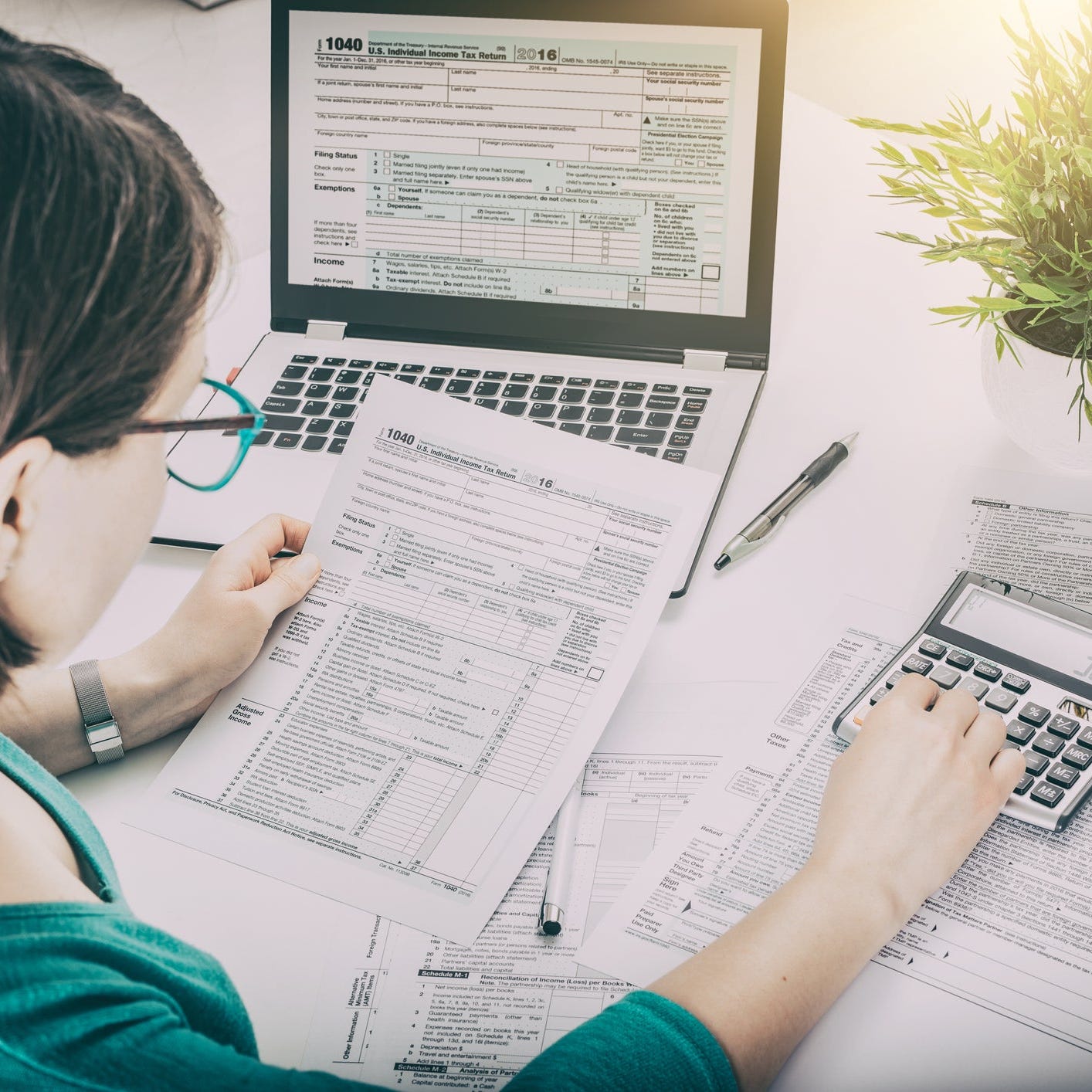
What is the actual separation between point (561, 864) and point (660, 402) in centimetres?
41

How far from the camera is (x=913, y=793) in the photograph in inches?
24.1

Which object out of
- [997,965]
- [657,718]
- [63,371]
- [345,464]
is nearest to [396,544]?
[345,464]

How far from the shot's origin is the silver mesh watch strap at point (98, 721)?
0.67 meters

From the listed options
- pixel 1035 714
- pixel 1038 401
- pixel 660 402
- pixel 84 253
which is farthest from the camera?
pixel 660 402

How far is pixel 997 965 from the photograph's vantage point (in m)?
0.56

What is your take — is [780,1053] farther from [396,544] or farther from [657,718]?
[396,544]

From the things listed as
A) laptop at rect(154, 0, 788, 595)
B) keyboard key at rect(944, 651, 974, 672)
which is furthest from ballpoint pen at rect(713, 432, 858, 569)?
keyboard key at rect(944, 651, 974, 672)

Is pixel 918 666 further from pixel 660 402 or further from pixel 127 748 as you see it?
pixel 127 748

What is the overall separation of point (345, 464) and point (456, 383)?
7.9 inches

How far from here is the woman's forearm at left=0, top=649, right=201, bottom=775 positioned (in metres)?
0.66

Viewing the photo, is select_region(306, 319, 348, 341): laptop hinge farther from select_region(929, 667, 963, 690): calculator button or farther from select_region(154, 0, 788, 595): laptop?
select_region(929, 667, 963, 690): calculator button

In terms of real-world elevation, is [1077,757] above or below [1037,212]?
below

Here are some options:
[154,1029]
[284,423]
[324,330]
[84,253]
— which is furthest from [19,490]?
[324,330]

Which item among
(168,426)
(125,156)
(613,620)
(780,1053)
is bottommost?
(780,1053)
